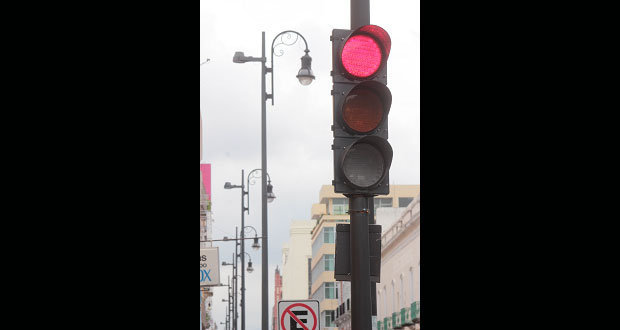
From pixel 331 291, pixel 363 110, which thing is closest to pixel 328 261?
pixel 331 291

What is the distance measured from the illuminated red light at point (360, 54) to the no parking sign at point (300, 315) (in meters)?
6.21

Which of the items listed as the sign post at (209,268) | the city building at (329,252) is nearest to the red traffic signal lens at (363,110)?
the sign post at (209,268)

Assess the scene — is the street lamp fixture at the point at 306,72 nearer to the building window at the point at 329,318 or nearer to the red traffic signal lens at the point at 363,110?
the red traffic signal lens at the point at 363,110

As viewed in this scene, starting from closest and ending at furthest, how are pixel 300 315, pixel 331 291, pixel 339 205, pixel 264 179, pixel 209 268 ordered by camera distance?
pixel 300 315, pixel 264 179, pixel 209 268, pixel 331 291, pixel 339 205

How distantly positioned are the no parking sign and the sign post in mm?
9276

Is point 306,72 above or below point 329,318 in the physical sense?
above

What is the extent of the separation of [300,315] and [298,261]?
118 metres

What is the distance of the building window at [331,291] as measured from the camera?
84.1m

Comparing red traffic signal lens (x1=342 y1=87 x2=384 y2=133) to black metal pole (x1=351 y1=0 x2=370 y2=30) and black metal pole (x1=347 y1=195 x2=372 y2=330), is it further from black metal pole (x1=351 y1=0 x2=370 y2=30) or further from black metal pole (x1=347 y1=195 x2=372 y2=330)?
black metal pole (x1=351 y1=0 x2=370 y2=30)

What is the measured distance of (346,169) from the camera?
5.67 m

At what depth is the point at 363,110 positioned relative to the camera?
5742 millimetres

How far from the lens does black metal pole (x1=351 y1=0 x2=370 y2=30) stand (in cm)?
606

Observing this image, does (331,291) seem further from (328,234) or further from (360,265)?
(360,265)
